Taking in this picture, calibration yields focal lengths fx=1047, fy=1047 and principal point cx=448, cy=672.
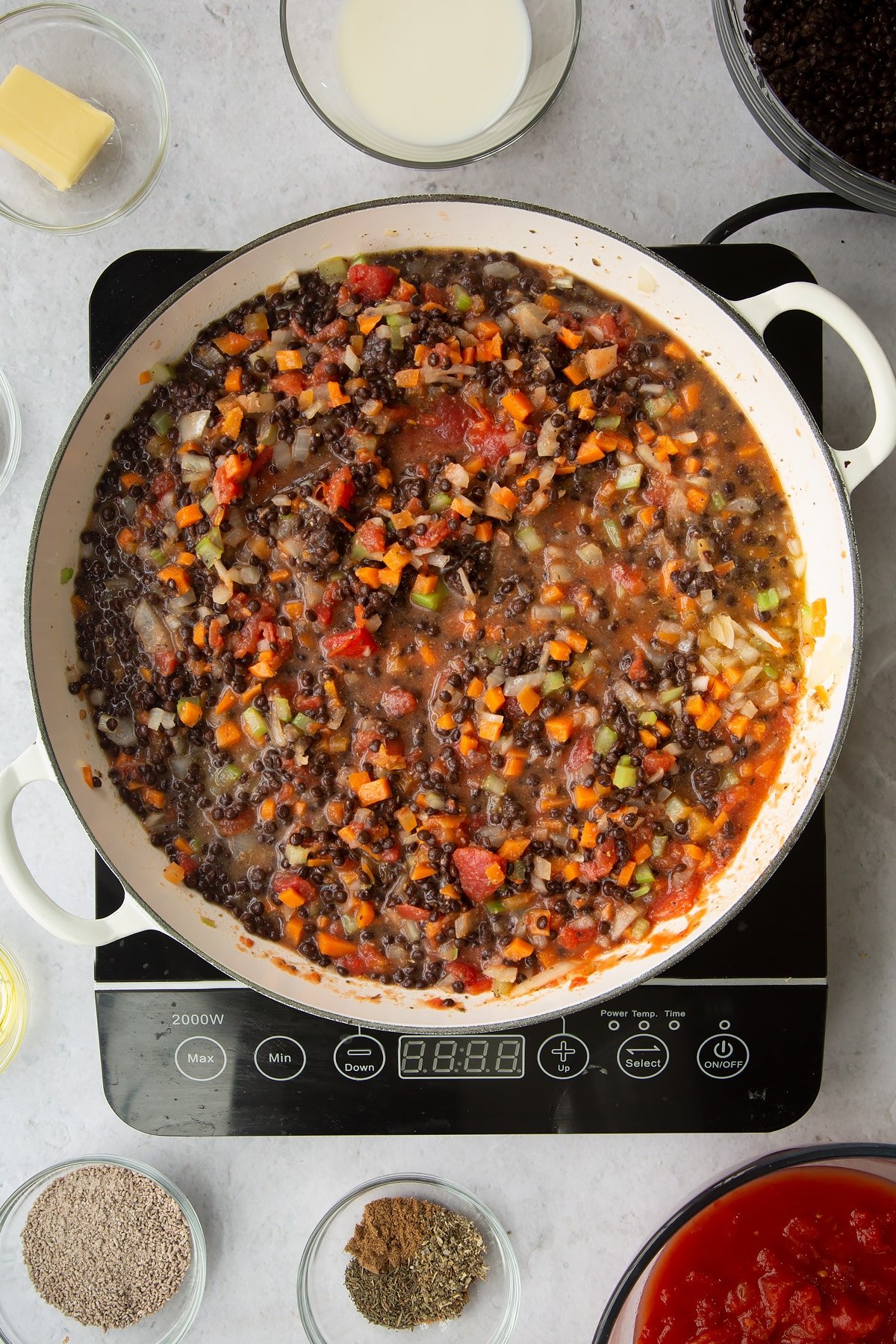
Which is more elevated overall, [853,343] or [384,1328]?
[853,343]

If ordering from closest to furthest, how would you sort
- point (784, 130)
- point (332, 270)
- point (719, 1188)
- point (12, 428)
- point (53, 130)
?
1. point (719, 1188)
2. point (332, 270)
3. point (784, 130)
4. point (53, 130)
5. point (12, 428)

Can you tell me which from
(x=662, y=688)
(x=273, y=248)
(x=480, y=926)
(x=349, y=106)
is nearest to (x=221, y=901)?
(x=480, y=926)

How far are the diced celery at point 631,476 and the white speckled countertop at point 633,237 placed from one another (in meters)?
0.80

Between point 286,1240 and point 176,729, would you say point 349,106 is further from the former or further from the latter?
point 286,1240

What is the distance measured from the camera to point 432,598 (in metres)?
3.27

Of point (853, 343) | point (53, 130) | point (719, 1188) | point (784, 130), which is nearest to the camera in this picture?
point (853, 343)

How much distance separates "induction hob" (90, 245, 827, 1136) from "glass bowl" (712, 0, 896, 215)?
0.42 metres

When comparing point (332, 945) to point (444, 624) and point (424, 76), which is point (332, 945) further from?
point (424, 76)

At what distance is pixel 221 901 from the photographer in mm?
3332

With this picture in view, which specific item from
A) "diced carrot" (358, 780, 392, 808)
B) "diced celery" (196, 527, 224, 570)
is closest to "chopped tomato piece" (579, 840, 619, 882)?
"diced carrot" (358, 780, 392, 808)

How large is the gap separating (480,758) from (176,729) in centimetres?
96

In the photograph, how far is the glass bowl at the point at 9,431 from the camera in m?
3.63

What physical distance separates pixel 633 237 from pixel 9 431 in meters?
2.25

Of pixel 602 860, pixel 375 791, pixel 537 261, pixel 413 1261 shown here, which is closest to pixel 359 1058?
pixel 413 1261
